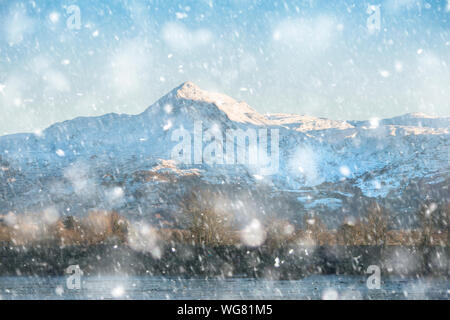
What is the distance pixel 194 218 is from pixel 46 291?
24.5 m

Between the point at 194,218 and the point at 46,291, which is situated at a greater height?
the point at 194,218

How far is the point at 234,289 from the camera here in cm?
3925

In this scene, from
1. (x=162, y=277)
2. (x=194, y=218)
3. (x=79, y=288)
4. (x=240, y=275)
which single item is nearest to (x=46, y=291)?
(x=79, y=288)

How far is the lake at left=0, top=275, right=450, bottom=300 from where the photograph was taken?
3366 cm

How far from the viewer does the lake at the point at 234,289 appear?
1325 inches

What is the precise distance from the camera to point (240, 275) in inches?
2026

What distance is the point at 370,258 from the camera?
52906 mm
